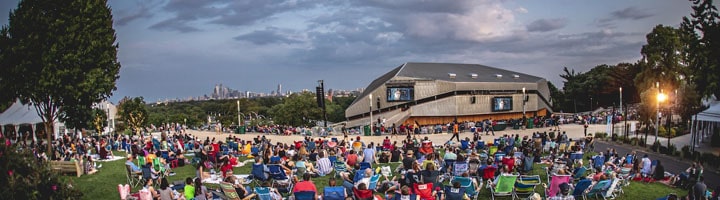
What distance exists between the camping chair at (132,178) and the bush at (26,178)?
310 inches

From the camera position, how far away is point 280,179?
12.5m

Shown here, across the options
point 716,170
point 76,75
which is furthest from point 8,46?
point 716,170

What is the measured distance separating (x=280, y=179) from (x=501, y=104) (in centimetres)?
4361

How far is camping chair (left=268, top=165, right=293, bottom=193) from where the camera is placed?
12.3 meters

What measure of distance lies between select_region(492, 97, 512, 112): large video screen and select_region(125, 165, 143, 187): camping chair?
4290 cm

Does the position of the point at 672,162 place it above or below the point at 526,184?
below

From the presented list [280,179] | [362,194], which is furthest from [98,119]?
[362,194]

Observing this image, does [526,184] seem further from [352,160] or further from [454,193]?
[352,160]

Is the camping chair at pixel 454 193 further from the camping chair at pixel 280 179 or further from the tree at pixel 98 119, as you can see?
the tree at pixel 98 119

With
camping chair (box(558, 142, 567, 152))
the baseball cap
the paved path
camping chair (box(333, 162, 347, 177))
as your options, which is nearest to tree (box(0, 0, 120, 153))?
camping chair (box(333, 162, 347, 177))

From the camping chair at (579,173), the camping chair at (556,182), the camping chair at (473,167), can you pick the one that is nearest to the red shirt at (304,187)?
the camping chair at (473,167)

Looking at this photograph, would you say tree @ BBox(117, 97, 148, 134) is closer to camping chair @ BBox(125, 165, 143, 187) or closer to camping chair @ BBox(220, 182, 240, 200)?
camping chair @ BBox(125, 165, 143, 187)

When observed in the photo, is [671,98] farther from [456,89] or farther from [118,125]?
[118,125]

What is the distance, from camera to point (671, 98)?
33.8m
